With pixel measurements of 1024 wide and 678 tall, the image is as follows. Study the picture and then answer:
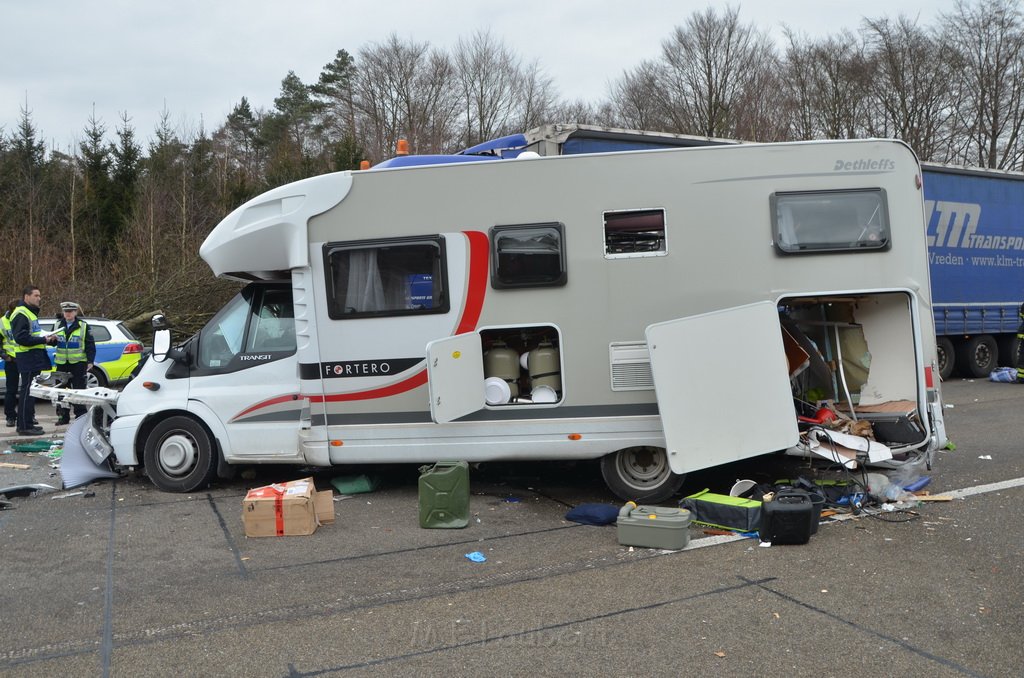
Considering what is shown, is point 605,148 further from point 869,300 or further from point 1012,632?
point 1012,632

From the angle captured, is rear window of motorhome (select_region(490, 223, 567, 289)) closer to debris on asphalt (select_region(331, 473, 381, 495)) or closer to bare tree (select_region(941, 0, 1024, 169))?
debris on asphalt (select_region(331, 473, 381, 495))

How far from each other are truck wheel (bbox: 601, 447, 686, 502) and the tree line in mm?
14734

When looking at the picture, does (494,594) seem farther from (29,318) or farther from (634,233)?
(29,318)

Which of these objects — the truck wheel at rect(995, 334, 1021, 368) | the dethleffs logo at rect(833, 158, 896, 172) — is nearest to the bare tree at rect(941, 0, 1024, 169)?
the truck wheel at rect(995, 334, 1021, 368)

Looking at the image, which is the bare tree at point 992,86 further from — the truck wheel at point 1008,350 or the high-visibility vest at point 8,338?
the high-visibility vest at point 8,338

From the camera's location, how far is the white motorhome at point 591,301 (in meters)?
6.51

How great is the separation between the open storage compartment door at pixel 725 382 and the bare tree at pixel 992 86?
97.6 ft

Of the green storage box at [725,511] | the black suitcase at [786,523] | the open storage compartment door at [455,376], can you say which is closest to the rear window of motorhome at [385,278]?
the open storage compartment door at [455,376]

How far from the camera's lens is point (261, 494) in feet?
21.0

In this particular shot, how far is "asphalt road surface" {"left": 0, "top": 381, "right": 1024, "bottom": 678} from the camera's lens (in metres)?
4.05

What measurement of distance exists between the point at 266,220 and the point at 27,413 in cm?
587

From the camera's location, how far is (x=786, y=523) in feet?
18.9

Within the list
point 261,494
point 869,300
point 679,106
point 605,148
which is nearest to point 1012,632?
point 869,300

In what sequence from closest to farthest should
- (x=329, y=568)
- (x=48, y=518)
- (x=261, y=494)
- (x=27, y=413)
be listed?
(x=329, y=568), (x=261, y=494), (x=48, y=518), (x=27, y=413)
